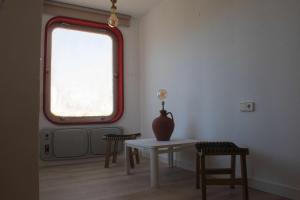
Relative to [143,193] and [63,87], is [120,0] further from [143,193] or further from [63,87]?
[143,193]

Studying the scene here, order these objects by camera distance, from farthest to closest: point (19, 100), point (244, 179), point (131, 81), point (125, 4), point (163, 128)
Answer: point (131, 81), point (125, 4), point (163, 128), point (244, 179), point (19, 100)

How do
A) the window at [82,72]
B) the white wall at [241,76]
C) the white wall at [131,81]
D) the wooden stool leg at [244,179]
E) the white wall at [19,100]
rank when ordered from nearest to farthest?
the white wall at [19,100] < the wooden stool leg at [244,179] < the white wall at [241,76] < the window at [82,72] < the white wall at [131,81]

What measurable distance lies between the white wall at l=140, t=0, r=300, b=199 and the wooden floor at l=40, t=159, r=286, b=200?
423mm

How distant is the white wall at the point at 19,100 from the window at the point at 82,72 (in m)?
2.74

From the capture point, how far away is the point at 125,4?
3.99m

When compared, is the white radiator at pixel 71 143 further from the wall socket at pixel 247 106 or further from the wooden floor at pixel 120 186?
the wall socket at pixel 247 106

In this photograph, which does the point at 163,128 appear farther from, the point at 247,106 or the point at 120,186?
the point at 247,106

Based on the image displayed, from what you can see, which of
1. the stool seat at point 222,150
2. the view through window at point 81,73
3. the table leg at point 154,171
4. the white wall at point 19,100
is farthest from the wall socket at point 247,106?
the view through window at point 81,73

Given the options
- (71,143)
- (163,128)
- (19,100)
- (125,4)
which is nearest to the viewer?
(19,100)

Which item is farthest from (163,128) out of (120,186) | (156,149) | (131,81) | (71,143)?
(131,81)

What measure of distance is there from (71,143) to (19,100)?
9.30 feet

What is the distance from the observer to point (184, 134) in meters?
3.40

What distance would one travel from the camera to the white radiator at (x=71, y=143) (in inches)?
145

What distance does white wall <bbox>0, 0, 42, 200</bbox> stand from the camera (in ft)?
3.60
